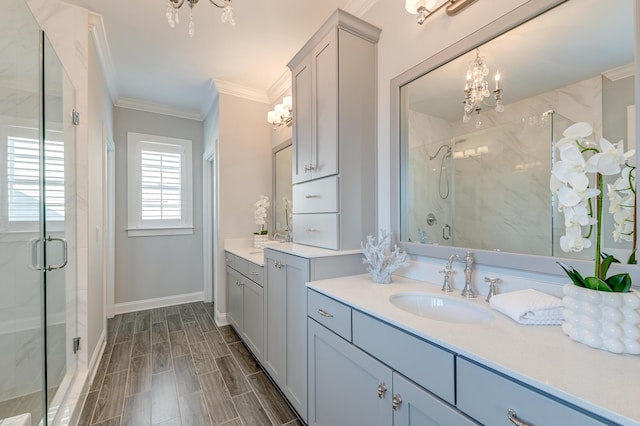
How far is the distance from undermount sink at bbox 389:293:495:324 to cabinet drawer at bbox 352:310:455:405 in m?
0.24

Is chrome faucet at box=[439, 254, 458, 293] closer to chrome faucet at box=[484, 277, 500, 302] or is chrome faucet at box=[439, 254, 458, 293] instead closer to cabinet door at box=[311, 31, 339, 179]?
chrome faucet at box=[484, 277, 500, 302]

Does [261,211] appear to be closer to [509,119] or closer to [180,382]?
[180,382]

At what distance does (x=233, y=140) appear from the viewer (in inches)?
125

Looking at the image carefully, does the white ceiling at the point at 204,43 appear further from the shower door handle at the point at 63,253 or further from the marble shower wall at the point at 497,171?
the shower door handle at the point at 63,253

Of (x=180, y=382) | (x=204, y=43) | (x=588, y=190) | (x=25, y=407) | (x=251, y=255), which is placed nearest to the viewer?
(x=588, y=190)

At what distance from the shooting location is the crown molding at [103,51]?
83.1 inches

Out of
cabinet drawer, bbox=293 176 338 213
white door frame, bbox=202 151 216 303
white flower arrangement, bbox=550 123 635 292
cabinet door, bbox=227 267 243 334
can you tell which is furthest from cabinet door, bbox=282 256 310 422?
white door frame, bbox=202 151 216 303

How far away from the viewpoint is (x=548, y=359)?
69cm

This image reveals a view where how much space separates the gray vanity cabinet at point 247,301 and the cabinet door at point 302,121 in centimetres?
87

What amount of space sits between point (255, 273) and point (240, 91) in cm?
220

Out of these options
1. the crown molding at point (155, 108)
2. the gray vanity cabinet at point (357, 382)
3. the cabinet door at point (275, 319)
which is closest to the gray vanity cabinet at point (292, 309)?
the cabinet door at point (275, 319)

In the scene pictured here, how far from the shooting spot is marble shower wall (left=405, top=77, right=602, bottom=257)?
108cm

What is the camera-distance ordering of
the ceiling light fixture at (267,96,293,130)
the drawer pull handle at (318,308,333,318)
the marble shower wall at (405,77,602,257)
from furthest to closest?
the ceiling light fixture at (267,96,293,130), the drawer pull handle at (318,308,333,318), the marble shower wall at (405,77,602,257)

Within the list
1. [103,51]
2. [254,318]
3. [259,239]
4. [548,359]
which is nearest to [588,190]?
[548,359]
